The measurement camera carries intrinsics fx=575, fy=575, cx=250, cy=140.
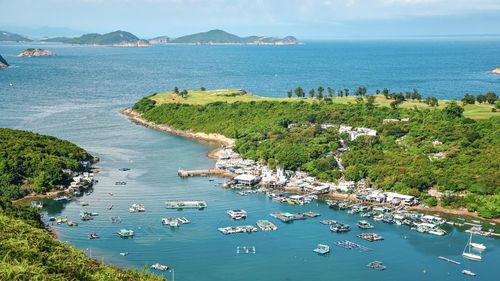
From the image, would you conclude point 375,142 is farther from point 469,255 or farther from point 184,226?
point 184,226

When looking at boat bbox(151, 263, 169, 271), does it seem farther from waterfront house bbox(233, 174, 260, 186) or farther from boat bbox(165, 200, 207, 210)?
waterfront house bbox(233, 174, 260, 186)

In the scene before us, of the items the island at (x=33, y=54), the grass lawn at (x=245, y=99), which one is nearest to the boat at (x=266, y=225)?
the grass lawn at (x=245, y=99)

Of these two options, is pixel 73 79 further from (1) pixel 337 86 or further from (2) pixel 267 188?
(2) pixel 267 188

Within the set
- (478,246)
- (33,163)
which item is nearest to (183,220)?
(33,163)

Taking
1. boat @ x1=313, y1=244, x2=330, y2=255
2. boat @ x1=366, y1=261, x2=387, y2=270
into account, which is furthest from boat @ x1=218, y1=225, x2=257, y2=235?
boat @ x1=366, y1=261, x2=387, y2=270

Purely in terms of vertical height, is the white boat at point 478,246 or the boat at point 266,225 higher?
the white boat at point 478,246

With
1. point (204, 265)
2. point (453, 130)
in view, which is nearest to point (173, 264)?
point (204, 265)

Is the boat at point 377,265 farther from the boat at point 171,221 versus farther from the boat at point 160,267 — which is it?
the boat at point 171,221
